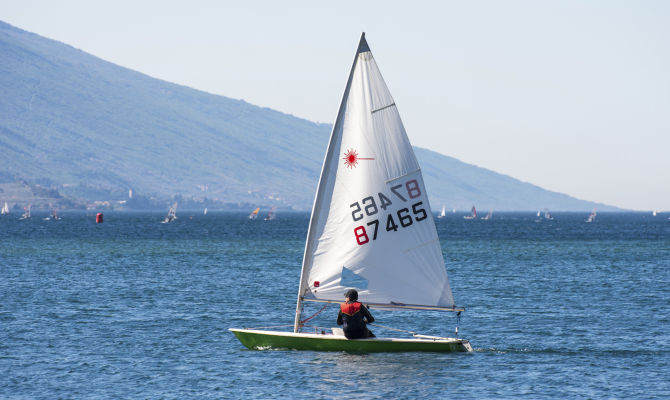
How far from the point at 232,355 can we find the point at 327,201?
739 cm

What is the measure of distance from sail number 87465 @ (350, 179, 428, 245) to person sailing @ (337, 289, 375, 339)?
6.62ft

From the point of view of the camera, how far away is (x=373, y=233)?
3381 cm

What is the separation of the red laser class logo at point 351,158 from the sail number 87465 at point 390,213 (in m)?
1.26

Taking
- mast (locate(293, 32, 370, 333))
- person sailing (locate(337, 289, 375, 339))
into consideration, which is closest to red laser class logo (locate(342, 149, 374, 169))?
mast (locate(293, 32, 370, 333))

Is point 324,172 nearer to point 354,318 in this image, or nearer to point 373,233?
point 373,233

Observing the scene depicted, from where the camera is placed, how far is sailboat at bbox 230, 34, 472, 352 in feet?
108

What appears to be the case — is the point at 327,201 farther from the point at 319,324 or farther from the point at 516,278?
the point at 516,278

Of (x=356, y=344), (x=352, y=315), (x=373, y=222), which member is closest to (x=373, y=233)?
(x=373, y=222)

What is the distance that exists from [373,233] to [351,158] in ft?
8.95

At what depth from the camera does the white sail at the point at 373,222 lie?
33.0 m

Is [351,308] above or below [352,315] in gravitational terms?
above

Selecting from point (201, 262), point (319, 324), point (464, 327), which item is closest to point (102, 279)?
point (201, 262)

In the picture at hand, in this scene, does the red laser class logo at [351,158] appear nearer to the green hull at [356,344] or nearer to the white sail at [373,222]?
the white sail at [373,222]

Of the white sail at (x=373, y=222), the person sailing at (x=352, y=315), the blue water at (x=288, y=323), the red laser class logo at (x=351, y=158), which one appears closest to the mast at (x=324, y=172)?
the white sail at (x=373, y=222)
